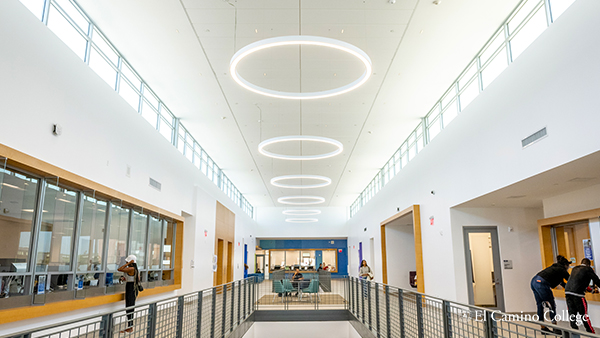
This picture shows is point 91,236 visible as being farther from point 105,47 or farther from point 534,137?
point 534,137

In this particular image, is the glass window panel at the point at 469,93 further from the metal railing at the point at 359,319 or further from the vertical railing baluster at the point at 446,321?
the vertical railing baluster at the point at 446,321

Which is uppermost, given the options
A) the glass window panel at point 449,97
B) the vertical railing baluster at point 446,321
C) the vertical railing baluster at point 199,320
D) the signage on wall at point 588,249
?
the glass window panel at point 449,97

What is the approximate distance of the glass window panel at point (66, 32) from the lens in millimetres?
6914

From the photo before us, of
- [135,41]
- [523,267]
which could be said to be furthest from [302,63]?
[523,267]

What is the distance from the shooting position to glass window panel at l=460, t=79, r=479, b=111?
31.2 ft

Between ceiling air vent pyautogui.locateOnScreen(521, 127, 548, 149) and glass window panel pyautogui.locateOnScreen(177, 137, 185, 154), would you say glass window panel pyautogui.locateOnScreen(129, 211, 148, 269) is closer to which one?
glass window panel pyautogui.locateOnScreen(177, 137, 185, 154)

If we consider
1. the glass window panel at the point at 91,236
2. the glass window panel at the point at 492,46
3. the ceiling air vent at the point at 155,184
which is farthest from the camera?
the ceiling air vent at the point at 155,184

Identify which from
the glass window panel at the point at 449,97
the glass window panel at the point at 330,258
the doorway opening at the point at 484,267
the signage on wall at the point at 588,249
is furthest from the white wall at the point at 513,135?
the glass window panel at the point at 330,258

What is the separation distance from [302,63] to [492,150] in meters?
4.40

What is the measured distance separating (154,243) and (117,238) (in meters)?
2.47

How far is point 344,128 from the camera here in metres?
13.9

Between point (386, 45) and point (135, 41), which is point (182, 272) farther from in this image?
point (386, 45)

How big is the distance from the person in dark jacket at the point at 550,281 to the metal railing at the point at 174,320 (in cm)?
570

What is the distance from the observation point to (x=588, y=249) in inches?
320
